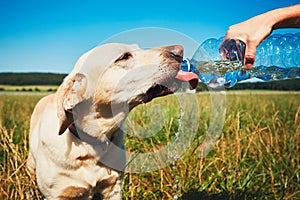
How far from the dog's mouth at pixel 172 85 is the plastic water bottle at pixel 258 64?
0.12 m

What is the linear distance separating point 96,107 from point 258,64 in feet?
4.35

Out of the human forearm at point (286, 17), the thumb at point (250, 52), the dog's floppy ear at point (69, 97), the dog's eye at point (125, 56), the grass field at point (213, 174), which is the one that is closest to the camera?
the thumb at point (250, 52)

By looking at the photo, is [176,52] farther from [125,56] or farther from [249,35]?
[249,35]

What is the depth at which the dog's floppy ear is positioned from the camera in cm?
228

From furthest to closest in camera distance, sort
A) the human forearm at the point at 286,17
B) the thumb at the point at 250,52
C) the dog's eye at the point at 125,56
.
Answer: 1. the dog's eye at the point at 125,56
2. the human forearm at the point at 286,17
3. the thumb at the point at 250,52

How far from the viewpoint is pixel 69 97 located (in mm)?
2316

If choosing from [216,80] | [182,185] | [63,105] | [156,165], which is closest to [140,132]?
[156,165]

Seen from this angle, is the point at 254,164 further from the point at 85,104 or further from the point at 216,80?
the point at 85,104

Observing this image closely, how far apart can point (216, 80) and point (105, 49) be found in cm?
92

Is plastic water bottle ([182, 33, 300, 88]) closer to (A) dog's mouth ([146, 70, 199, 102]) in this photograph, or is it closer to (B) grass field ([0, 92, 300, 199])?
(A) dog's mouth ([146, 70, 199, 102])

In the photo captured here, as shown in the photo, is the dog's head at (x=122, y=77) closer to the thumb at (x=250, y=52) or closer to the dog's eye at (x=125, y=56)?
the dog's eye at (x=125, y=56)

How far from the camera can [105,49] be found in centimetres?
253

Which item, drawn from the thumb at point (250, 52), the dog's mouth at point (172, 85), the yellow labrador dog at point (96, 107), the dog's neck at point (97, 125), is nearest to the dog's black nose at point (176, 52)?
the yellow labrador dog at point (96, 107)

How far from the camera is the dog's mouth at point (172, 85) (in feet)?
8.14
